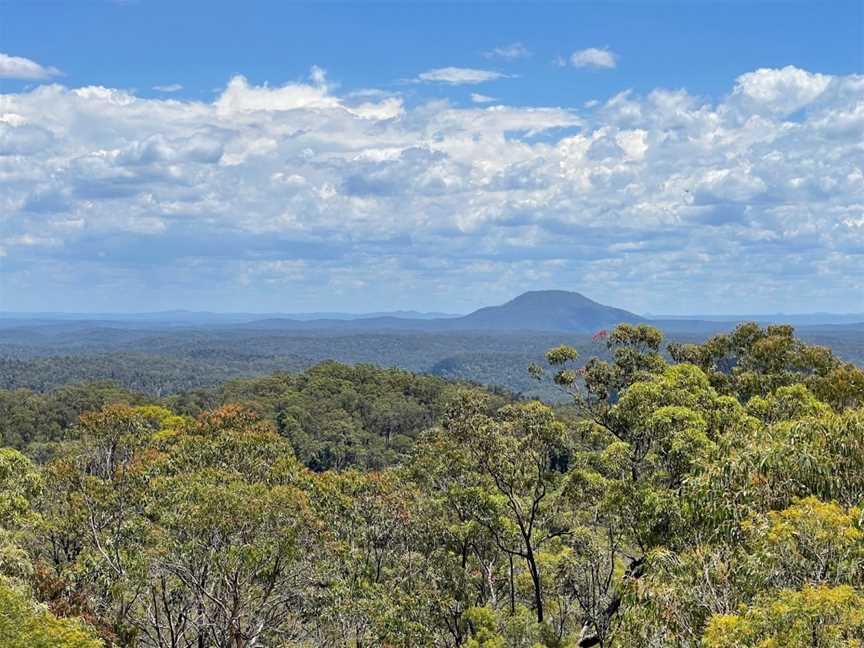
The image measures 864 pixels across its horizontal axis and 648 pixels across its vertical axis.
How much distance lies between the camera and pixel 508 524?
71.3 feet

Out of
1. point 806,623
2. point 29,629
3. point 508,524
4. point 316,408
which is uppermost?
point 806,623

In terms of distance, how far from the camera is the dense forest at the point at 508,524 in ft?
34.9

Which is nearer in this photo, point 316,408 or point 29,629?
point 29,629

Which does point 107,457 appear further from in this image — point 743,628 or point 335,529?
point 743,628

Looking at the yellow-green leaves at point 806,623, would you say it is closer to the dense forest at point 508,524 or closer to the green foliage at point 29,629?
the dense forest at point 508,524

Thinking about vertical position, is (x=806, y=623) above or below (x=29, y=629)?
above

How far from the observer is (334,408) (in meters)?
107

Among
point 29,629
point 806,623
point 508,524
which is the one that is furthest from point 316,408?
point 806,623

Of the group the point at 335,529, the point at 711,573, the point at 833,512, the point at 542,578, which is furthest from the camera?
the point at 335,529

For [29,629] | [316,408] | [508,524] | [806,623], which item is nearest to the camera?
[806,623]

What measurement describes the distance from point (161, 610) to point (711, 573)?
66.7ft

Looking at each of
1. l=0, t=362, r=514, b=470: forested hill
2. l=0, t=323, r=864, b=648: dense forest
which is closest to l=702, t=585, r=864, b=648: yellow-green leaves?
l=0, t=323, r=864, b=648: dense forest

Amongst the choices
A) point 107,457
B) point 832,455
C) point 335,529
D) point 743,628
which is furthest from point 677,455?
point 107,457

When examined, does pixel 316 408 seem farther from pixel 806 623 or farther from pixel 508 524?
pixel 806 623
